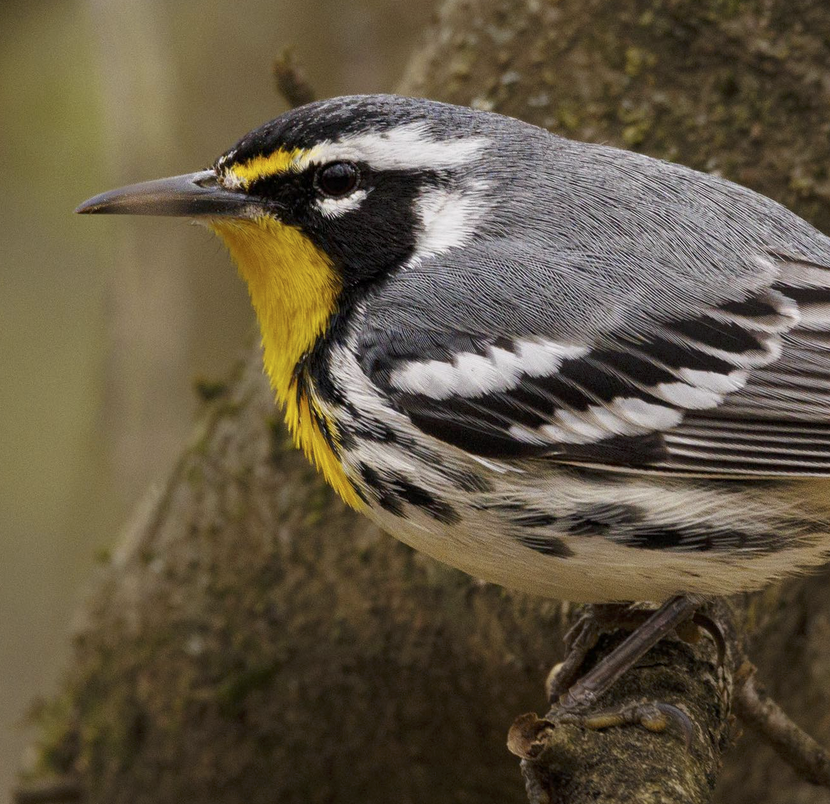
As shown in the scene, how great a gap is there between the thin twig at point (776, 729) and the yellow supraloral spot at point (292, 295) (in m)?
1.19

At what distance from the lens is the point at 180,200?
2.99 meters

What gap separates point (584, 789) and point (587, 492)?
2.24ft

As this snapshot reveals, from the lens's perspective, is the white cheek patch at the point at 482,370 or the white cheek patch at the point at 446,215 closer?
the white cheek patch at the point at 482,370

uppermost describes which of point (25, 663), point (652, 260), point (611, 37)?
point (611, 37)

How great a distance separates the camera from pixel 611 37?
151 inches

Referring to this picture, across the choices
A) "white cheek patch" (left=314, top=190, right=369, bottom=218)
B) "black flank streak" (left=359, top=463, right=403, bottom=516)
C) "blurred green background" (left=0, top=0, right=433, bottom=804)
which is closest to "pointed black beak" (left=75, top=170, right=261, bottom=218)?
"white cheek patch" (left=314, top=190, right=369, bottom=218)

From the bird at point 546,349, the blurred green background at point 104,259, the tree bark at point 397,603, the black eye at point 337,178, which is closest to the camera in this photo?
the bird at point 546,349

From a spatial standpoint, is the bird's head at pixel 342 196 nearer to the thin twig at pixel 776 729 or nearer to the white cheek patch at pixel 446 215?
the white cheek patch at pixel 446 215

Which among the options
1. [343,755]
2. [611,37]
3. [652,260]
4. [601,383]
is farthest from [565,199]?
[343,755]

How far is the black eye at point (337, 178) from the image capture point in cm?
286

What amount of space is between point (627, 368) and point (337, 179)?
35.0 inches

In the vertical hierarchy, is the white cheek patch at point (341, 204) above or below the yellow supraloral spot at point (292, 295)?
above

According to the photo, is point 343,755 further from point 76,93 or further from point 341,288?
point 76,93

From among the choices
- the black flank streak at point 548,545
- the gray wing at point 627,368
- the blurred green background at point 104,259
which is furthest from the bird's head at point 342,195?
the blurred green background at point 104,259
